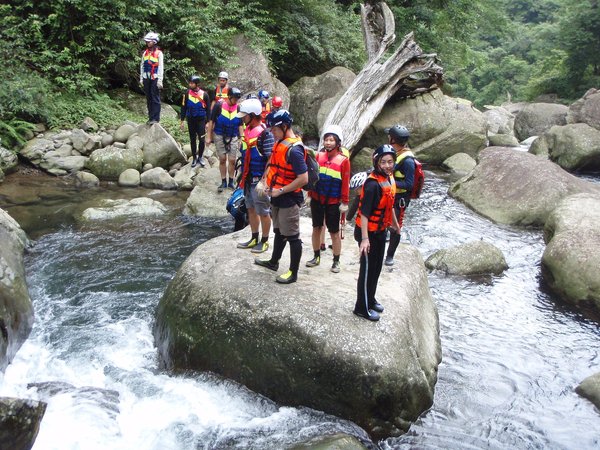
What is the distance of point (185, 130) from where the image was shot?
563 inches

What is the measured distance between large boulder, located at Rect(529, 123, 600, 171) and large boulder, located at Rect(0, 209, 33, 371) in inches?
607

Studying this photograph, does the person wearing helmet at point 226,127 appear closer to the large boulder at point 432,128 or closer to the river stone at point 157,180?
the river stone at point 157,180

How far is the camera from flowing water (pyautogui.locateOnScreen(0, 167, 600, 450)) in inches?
196

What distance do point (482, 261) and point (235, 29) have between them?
34.6 feet

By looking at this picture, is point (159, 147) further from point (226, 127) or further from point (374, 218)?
point (374, 218)

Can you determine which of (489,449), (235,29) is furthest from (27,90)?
(489,449)

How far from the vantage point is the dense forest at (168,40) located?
1268 centimetres

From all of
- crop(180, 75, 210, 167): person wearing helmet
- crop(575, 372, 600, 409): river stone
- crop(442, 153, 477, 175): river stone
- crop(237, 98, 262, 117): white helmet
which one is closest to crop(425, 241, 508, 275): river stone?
crop(575, 372, 600, 409): river stone

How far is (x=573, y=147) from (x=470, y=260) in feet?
31.8

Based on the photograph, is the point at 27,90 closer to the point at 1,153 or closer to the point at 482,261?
the point at 1,153

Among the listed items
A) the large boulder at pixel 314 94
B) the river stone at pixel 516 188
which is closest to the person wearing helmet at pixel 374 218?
the river stone at pixel 516 188

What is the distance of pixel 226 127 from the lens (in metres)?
10.3

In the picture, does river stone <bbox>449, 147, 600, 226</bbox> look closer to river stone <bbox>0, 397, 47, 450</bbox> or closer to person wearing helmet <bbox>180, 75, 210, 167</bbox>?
person wearing helmet <bbox>180, 75, 210, 167</bbox>

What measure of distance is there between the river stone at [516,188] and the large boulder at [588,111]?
767 centimetres
